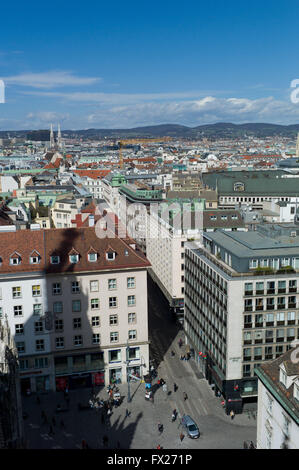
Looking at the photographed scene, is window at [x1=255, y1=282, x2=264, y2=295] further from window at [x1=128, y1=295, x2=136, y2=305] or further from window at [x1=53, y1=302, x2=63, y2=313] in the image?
window at [x1=53, y1=302, x2=63, y2=313]

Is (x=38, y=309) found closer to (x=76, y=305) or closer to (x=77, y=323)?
(x=76, y=305)

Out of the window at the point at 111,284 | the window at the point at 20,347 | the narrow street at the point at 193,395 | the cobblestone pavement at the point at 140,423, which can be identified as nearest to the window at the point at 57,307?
the window at the point at 20,347

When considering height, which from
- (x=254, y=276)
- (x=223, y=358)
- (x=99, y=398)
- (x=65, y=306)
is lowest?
(x=99, y=398)

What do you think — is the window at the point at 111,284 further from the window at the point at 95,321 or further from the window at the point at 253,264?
the window at the point at 253,264

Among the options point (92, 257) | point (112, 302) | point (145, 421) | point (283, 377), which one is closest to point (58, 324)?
point (112, 302)
